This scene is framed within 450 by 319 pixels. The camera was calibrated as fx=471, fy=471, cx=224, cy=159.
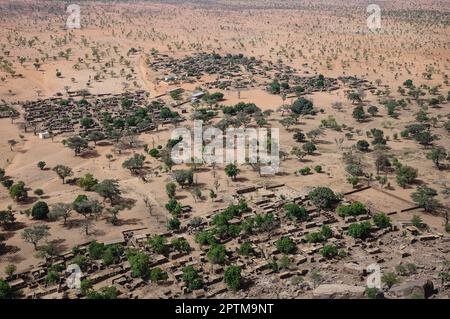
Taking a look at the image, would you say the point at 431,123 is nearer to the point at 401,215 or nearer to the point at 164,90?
the point at 401,215

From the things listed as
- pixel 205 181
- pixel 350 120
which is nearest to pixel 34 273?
pixel 205 181

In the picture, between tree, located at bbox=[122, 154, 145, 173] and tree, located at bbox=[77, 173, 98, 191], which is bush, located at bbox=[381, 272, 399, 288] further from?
tree, located at bbox=[122, 154, 145, 173]

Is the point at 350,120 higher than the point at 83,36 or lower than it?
lower

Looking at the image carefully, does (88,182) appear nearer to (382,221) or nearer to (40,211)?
(40,211)

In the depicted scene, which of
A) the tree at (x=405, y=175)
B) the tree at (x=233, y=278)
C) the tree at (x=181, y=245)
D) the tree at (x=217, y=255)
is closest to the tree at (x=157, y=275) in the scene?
the tree at (x=217, y=255)

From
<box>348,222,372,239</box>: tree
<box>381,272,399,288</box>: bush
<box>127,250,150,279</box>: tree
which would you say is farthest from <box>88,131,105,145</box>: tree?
<box>381,272,399,288</box>: bush

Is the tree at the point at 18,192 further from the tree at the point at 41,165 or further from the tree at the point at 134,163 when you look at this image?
the tree at the point at 134,163

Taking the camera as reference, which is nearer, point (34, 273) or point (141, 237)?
point (34, 273)

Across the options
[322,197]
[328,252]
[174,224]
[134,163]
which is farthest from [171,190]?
[328,252]
